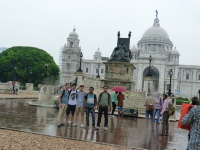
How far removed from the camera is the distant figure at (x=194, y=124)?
4.52 meters

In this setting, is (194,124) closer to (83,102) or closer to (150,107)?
(83,102)

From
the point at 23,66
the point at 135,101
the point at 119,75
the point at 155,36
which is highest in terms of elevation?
the point at 155,36

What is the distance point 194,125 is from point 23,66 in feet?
179

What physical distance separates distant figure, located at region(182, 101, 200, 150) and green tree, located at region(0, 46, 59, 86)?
48826 mm

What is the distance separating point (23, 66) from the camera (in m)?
55.3

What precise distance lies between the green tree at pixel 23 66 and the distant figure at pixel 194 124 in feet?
160

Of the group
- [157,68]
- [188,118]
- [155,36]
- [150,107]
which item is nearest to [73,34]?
[157,68]

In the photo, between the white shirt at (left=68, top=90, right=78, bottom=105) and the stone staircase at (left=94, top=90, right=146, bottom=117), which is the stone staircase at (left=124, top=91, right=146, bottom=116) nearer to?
the stone staircase at (left=94, top=90, right=146, bottom=117)

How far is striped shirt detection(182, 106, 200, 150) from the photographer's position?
178 inches

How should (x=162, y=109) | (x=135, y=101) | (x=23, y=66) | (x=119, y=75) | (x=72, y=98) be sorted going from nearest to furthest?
(x=72, y=98) → (x=162, y=109) → (x=135, y=101) → (x=119, y=75) → (x=23, y=66)

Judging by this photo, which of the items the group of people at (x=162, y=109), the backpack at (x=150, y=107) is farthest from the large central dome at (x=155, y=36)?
the backpack at (x=150, y=107)

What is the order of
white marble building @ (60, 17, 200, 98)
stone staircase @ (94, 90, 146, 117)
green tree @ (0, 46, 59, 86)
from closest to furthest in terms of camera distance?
stone staircase @ (94, 90, 146, 117)
green tree @ (0, 46, 59, 86)
white marble building @ (60, 17, 200, 98)

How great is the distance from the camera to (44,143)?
710cm

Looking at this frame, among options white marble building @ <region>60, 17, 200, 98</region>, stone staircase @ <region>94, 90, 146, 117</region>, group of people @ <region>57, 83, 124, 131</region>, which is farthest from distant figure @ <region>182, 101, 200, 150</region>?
white marble building @ <region>60, 17, 200, 98</region>
